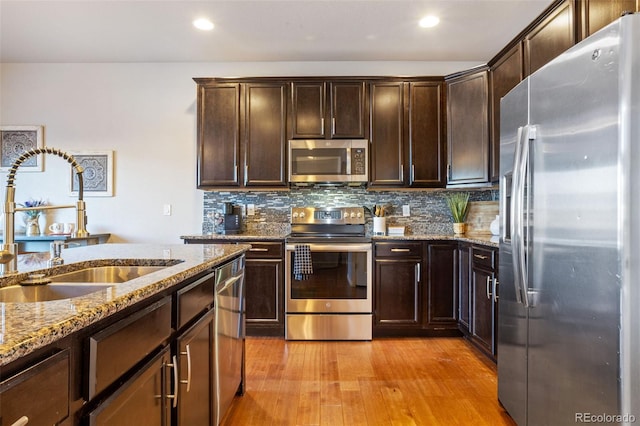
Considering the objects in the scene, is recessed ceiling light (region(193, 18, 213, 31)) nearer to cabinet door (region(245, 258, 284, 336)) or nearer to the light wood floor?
cabinet door (region(245, 258, 284, 336))

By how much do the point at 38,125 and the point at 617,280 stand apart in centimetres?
477

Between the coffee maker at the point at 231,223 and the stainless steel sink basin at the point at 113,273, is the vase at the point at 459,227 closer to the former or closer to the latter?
the coffee maker at the point at 231,223

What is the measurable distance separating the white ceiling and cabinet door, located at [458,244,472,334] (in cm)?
188

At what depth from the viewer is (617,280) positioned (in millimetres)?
1071

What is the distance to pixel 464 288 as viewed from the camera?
2.87 m

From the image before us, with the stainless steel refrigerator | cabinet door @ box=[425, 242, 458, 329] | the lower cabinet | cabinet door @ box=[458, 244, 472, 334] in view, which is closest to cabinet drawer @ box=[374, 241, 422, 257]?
the lower cabinet

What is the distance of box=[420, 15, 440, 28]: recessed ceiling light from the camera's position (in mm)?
2718

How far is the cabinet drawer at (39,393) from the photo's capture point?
1.70 ft

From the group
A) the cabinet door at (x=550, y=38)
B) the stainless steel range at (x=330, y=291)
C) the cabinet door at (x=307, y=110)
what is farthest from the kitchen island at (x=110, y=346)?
the cabinet door at (x=550, y=38)

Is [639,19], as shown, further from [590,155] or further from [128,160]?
[128,160]

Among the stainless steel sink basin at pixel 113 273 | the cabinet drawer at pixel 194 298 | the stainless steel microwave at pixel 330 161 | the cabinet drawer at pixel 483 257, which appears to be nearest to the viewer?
the cabinet drawer at pixel 194 298

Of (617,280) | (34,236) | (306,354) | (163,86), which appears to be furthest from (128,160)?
(617,280)

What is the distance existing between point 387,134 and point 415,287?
1.44m

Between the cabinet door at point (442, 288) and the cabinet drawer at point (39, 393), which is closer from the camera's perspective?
the cabinet drawer at point (39, 393)
